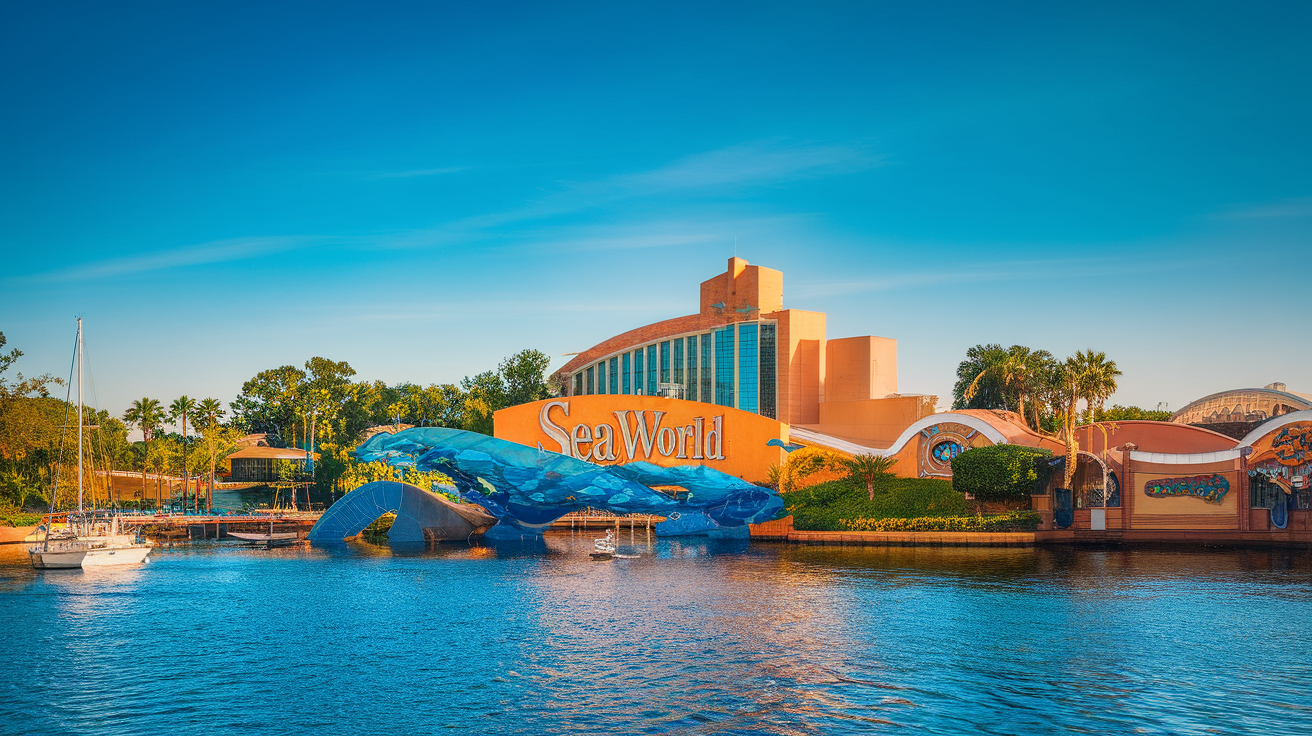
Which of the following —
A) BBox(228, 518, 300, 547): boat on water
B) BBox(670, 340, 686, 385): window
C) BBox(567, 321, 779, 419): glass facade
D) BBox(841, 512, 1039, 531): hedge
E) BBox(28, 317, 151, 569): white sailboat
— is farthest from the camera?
BBox(670, 340, 686, 385): window

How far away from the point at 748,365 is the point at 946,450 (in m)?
29.7

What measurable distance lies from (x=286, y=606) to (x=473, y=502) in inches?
1323

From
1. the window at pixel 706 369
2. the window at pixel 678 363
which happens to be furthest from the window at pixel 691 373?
the window at pixel 706 369

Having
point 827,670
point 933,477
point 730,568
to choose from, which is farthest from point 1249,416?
point 827,670

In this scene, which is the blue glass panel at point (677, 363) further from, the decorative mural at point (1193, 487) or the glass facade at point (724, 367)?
the decorative mural at point (1193, 487)

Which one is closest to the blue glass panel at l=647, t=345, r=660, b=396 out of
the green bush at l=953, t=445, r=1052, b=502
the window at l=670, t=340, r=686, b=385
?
the window at l=670, t=340, r=686, b=385

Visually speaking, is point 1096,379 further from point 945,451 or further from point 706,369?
point 706,369

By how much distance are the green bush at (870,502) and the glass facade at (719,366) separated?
2387 cm

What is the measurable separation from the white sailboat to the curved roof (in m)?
67.7

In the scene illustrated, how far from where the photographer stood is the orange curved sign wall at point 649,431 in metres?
77.5

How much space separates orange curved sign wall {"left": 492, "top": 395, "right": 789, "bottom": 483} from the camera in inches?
3051

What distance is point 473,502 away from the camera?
71.1 metres

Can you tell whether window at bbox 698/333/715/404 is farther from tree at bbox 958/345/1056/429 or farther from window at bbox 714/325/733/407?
tree at bbox 958/345/1056/429

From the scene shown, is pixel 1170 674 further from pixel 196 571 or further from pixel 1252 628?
pixel 196 571
